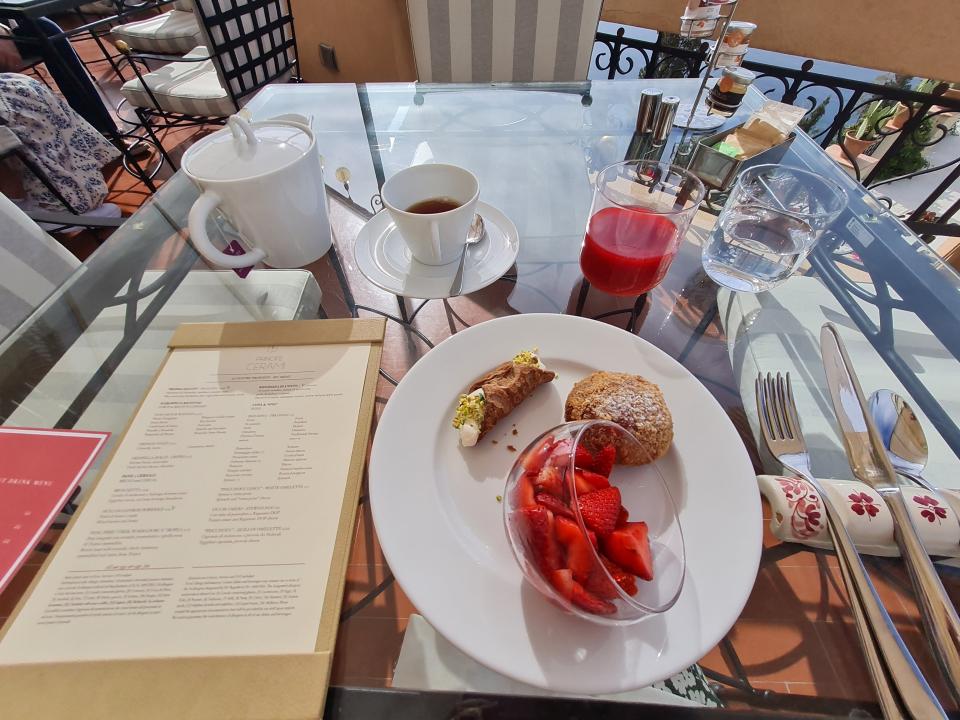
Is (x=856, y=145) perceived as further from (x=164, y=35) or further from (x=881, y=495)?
(x=164, y=35)

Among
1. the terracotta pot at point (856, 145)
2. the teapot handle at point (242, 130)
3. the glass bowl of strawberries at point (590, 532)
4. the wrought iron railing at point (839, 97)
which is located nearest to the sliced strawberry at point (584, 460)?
the glass bowl of strawberries at point (590, 532)

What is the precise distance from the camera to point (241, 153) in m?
0.69

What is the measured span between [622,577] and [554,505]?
96 millimetres

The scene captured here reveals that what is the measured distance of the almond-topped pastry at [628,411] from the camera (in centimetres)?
55

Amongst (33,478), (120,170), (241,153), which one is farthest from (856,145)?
(120,170)

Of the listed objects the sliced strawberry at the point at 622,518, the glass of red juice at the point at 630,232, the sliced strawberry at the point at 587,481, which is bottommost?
the sliced strawberry at the point at 622,518

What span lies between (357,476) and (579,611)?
31 cm

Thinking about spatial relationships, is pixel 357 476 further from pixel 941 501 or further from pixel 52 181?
pixel 52 181

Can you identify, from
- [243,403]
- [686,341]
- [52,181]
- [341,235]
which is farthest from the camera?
[52,181]

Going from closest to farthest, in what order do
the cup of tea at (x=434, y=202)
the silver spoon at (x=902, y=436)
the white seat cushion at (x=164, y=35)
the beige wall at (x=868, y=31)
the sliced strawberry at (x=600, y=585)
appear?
the sliced strawberry at (x=600, y=585), the silver spoon at (x=902, y=436), the cup of tea at (x=434, y=202), the beige wall at (x=868, y=31), the white seat cushion at (x=164, y=35)

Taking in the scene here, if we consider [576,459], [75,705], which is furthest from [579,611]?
[75,705]

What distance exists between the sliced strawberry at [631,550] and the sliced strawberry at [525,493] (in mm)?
85

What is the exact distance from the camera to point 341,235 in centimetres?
98

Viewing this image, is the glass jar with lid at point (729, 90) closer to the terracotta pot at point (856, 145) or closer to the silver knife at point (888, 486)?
the silver knife at point (888, 486)
